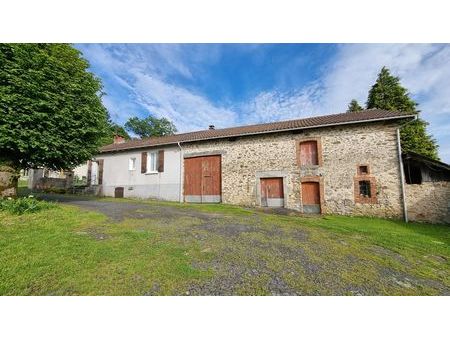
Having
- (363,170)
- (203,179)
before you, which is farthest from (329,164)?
(203,179)

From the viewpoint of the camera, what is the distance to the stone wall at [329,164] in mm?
10195

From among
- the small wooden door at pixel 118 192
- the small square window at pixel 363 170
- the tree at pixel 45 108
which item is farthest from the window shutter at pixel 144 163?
the small square window at pixel 363 170

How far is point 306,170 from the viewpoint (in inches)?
458

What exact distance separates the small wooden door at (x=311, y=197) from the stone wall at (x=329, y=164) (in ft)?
1.00

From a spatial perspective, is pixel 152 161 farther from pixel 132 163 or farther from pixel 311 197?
pixel 311 197

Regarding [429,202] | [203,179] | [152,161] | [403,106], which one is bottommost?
[429,202]

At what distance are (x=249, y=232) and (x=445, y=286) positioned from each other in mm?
3938

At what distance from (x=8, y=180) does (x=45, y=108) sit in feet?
10.2

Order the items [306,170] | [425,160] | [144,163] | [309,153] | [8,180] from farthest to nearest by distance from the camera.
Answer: [144,163]
[309,153]
[306,170]
[425,160]
[8,180]

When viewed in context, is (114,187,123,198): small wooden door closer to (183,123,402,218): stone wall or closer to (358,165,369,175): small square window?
(183,123,402,218): stone wall

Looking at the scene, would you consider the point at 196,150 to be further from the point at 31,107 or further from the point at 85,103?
the point at 31,107

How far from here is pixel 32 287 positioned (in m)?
2.79

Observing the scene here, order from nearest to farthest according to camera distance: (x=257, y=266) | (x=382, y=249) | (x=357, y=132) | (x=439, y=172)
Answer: (x=257, y=266) < (x=382, y=249) < (x=439, y=172) < (x=357, y=132)

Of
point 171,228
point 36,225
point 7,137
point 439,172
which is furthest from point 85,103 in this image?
point 439,172
